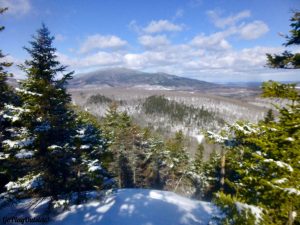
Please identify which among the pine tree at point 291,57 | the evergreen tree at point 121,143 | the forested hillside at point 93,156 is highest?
the pine tree at point 291,57

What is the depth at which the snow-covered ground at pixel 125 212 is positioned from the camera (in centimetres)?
1545

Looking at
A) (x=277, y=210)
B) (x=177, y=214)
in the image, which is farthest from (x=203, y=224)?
(x=277, y=210)

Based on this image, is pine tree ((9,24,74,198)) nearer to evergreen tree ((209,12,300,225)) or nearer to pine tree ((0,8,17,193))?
pine tree ((0,8,17,193))

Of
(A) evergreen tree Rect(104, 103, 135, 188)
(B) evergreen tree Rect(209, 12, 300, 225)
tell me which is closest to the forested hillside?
(B) evergreen tree Rect(209, 12, 300, 225)

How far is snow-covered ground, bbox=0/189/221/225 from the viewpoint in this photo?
15.4 m

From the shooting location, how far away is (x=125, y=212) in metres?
16.7

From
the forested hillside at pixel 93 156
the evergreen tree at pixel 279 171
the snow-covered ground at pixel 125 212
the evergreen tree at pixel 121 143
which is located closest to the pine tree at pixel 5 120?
the forested hillside at pixel 93 156

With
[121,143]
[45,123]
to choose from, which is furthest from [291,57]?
[121,143]

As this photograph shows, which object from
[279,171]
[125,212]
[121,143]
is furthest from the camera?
[121,143]

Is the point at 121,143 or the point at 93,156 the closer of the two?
the point at 93,156

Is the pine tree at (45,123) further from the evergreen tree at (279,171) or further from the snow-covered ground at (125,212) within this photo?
the evergreen tree at (279,171)

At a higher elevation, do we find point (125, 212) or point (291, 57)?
point (291, 57)

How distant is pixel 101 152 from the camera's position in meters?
23.1

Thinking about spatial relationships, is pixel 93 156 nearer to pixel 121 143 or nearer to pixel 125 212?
pixel 125 212
